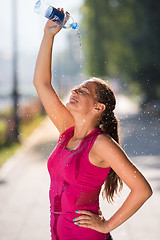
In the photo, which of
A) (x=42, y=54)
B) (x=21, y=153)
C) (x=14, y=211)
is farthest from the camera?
(x=21, y=153)

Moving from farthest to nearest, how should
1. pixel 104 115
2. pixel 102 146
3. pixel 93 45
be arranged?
pixel 93 45
pixel 104 115
pixel 102 146

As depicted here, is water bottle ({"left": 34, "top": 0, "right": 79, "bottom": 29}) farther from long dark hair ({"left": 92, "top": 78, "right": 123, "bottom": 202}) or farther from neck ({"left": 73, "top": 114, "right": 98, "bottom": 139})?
neck ({"left": 73, "top": 114, "right": 98, "bottom": 139})

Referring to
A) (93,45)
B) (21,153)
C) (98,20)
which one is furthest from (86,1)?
(21,153)

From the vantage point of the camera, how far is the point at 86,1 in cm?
3077

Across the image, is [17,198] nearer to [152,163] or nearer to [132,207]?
[152,163]

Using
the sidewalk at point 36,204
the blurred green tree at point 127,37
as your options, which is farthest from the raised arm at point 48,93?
the blurred green tree at point 127,37

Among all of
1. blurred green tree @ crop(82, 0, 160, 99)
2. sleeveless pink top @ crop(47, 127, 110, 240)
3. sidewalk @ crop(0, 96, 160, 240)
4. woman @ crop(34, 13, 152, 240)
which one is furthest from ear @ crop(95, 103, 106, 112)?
blurred green tree @ crop(82, 0, 160, 99)

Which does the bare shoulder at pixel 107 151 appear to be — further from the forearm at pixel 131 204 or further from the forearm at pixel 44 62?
the forearm at pixel 44 62

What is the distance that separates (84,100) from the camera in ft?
8.43

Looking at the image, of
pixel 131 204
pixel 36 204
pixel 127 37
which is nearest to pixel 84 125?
pixel 131 204

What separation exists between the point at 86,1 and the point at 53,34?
2889 centimetres

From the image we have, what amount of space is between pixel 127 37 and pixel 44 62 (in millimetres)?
22514

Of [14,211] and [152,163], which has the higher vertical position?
[152,163]

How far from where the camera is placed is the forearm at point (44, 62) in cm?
285
